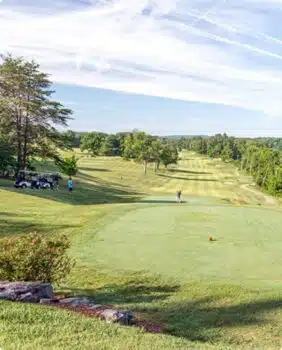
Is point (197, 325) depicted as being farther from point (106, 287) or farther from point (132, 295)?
point (106, 287)

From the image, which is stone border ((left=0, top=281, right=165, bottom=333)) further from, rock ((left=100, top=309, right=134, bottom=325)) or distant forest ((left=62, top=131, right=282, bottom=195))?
distant forest ((left=62, top=131, right=282, bottom=195))

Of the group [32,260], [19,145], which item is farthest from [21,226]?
[19,145]

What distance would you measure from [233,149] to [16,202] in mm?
124100

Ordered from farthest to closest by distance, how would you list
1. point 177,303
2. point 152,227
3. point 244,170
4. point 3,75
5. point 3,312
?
point 244,170 < point 3,75 < point 152,227 < point 177,303 < point 3,312

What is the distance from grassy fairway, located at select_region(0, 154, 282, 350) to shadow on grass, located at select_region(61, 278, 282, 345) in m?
0.02

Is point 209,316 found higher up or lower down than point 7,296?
lower down

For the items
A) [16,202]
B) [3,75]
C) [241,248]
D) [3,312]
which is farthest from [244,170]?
[3,312]

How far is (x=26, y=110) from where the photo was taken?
3566 cm

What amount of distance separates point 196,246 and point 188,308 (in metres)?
5.02

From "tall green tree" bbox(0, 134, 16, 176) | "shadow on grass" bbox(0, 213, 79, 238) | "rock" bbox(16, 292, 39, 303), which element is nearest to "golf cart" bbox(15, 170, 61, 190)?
"tall green tree" bbox(0, 134, 16, 176)

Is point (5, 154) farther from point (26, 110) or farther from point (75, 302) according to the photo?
point (75, 302)

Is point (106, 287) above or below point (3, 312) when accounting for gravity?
below

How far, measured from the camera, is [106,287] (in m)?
10.5

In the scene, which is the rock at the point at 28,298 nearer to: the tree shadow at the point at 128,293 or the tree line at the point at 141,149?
the tree shadow at the point at 128,293
